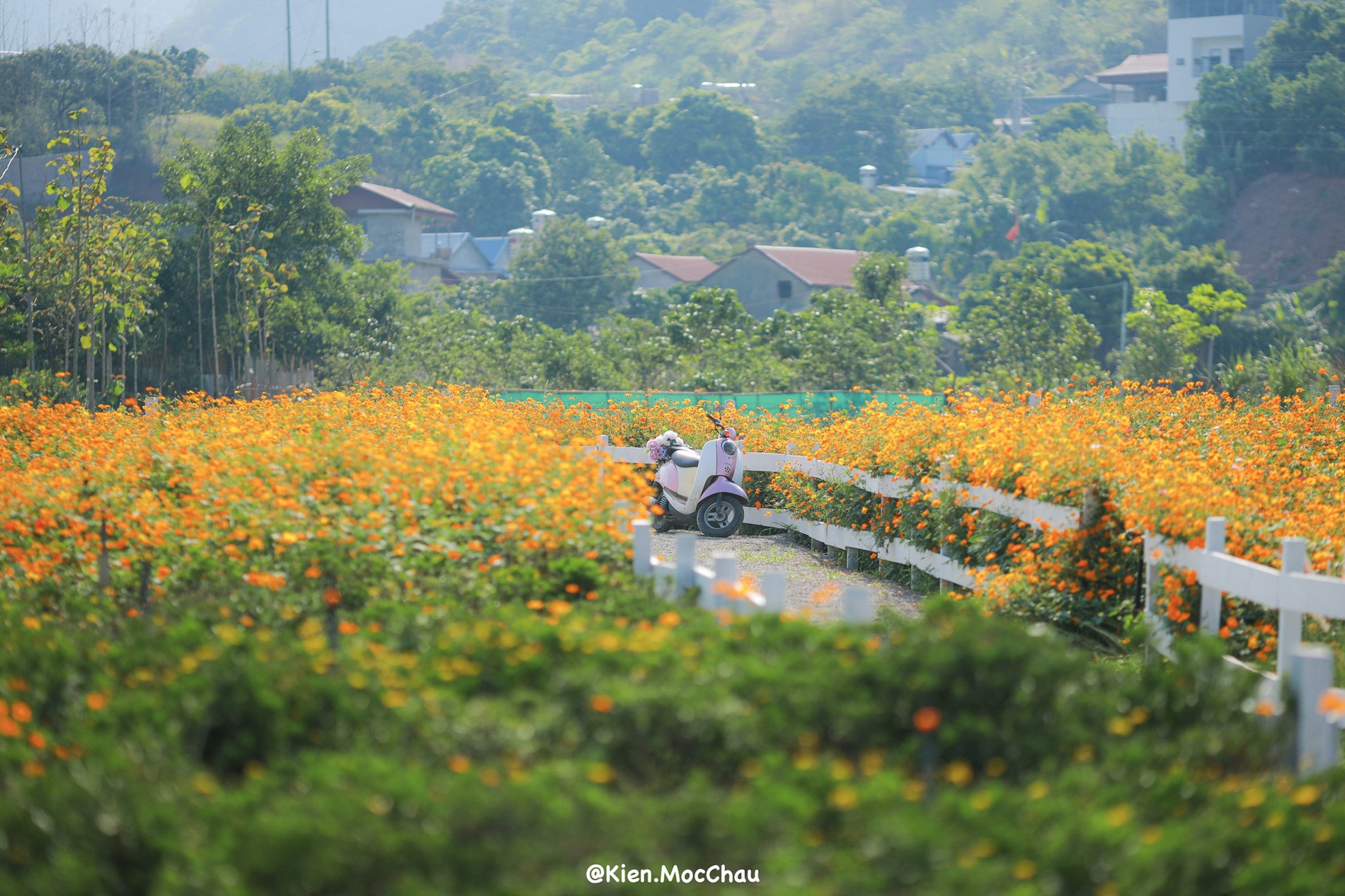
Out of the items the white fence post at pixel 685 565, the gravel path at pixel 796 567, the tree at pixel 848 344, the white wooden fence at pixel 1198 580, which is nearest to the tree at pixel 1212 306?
the tree at pixel 848 344

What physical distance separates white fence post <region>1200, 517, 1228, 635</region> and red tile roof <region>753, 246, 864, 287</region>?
55.9 m

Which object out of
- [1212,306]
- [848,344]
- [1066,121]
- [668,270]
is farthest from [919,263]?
[848,344]

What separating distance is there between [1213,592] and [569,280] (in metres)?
58.2

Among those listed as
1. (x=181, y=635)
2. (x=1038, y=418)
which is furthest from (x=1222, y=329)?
(x=181, y=635)

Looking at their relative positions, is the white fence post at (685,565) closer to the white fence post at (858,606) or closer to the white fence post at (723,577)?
the white fence post at (723,577)

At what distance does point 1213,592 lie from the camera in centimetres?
663

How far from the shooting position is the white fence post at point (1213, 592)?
6.47 meters

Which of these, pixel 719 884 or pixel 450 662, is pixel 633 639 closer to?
pixel 450 662

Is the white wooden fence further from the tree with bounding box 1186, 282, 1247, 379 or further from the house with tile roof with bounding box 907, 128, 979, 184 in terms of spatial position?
the house with tile roof with bounding box 907, 128, 979, 184

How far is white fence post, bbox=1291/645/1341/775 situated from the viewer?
4.07 meters

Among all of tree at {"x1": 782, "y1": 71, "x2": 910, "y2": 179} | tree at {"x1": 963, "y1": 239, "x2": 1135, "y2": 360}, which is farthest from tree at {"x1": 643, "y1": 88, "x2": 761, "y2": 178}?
tree at {"x1": 963, "y1": 239, "x2": 1135, "y2": 360}

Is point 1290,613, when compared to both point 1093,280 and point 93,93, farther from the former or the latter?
point 93,93

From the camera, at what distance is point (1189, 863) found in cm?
Result: 330

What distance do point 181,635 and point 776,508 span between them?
32.4ft
